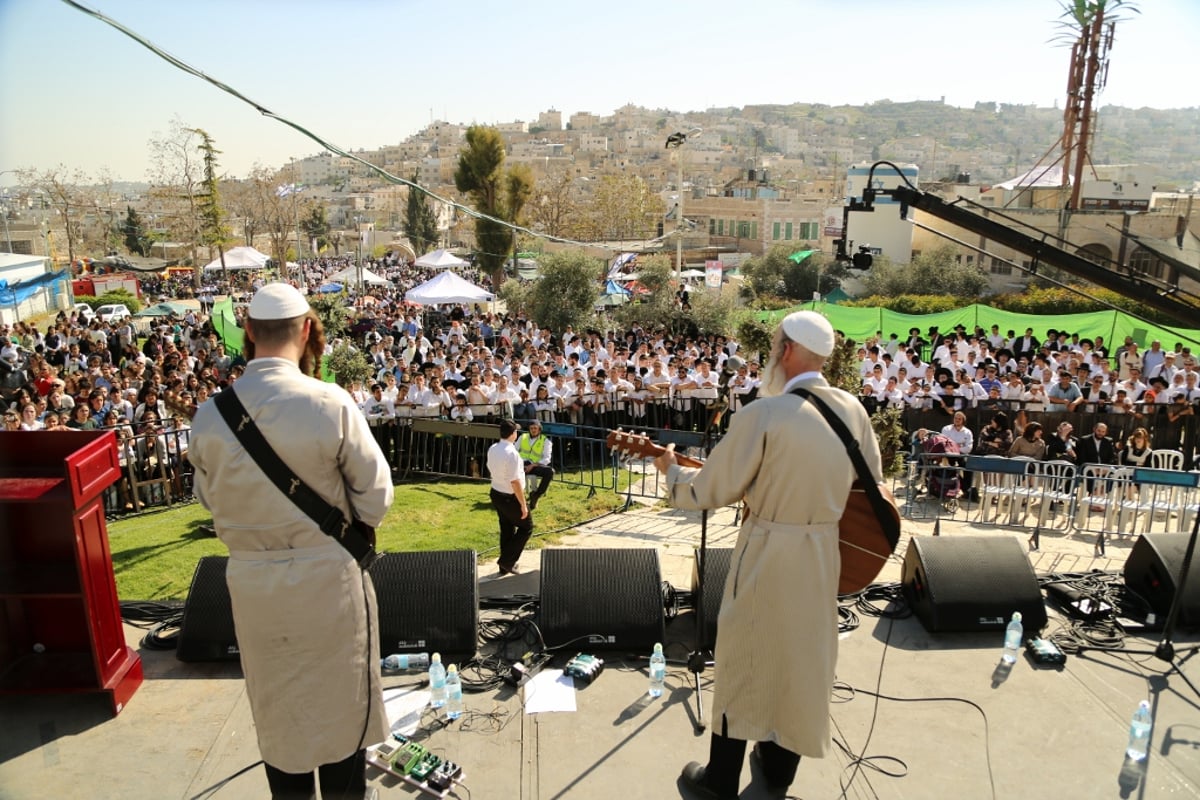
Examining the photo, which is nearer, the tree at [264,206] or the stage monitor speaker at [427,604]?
the stage monitor speaker at [427,604]

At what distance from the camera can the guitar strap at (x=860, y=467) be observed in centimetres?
328

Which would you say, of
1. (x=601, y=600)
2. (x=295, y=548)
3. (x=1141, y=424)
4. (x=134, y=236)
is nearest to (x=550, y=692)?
(x=601, y=600)

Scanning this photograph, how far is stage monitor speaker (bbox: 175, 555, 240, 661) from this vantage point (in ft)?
16.6

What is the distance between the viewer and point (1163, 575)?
18.4 feet

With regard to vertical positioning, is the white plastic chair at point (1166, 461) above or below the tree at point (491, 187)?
below

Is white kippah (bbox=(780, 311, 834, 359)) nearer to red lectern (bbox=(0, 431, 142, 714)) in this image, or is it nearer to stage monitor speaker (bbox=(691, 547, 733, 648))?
stage monitor speaker (bbox=(691, 547, 733, 648))

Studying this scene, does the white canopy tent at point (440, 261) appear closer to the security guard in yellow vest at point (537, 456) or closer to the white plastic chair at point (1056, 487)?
the security guard in yellow vest at point (537, 456)

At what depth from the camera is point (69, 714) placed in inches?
177

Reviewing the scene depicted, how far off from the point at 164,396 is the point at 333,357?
3066 mm

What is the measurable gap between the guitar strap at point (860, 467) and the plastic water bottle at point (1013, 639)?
2.34 m

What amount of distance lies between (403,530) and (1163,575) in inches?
261

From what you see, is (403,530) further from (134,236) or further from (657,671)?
(134,236)

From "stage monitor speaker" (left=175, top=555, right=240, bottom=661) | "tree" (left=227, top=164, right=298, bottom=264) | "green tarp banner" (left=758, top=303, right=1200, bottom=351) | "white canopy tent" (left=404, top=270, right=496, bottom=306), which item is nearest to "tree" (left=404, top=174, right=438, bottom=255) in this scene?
"tree" (left=227, top=164, right=298, bottom=264)

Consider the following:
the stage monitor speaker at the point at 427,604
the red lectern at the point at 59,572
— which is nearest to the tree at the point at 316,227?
the red lectern at the point at 59,572
